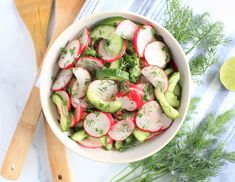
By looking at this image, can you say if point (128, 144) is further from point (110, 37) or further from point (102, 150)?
point (110, 37)

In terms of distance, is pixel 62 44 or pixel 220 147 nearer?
pixel 62 44

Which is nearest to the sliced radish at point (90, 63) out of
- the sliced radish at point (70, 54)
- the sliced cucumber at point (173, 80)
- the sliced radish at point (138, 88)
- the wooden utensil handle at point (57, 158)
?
the sliced radish at point (70, 54)

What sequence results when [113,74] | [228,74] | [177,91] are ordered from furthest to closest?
[228,74], [177,91], [113,74]

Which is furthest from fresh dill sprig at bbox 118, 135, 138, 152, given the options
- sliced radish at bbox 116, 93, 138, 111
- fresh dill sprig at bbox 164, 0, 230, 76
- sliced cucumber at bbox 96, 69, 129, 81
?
fresh dill sprig at bbox 164, 0, 230, 76

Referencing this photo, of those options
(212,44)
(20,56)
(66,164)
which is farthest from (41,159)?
(212,44)

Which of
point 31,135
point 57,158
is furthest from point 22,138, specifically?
point 57,158

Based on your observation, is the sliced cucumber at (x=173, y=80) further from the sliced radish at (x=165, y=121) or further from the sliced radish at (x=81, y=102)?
the sliced radish at (x=81, y=102)

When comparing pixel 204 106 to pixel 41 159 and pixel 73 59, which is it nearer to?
pixel 73 59
